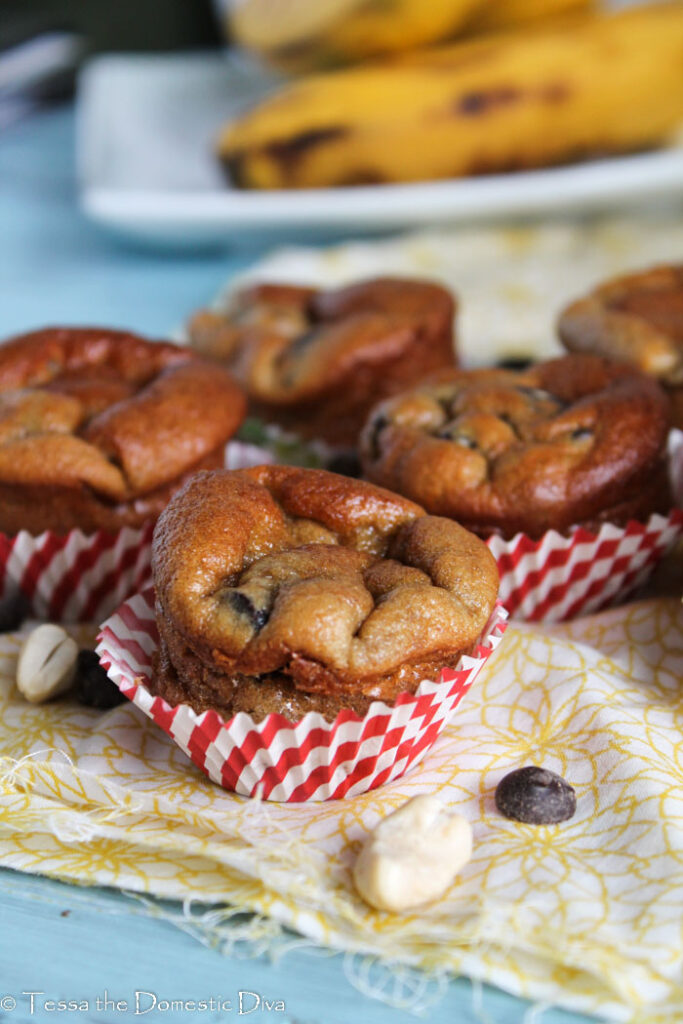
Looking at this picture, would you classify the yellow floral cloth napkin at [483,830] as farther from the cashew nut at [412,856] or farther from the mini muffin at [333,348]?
the mini muffin at [333,348]

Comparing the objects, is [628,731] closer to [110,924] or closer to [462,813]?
[462,813]

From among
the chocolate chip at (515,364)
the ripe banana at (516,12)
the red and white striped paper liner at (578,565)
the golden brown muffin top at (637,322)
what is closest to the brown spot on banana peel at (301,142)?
the ripe banana at (516,12)

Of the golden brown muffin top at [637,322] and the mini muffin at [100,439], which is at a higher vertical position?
the mini muffin at [100,439]

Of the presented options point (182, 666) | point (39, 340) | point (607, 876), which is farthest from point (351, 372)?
point (607, 876)

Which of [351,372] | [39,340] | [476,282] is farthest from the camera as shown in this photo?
[476,282]

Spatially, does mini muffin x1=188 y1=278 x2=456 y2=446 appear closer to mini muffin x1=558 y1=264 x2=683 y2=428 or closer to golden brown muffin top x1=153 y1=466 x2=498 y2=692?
mini muffin x1=558 y1=264 x2=683 y2=428

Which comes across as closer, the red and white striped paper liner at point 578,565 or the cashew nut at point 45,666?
the cashew nut at point 45,666

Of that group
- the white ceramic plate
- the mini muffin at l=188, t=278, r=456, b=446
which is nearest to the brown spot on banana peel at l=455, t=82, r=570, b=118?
the white ceramic plate

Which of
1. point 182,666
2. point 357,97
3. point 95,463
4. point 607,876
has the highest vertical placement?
point 357,97
